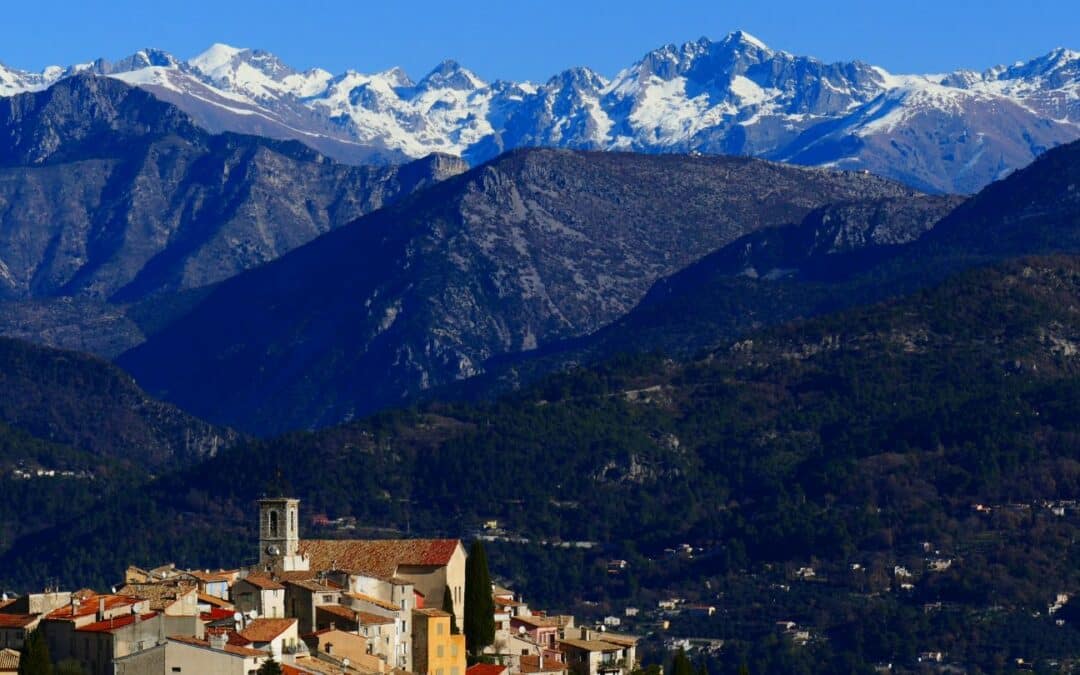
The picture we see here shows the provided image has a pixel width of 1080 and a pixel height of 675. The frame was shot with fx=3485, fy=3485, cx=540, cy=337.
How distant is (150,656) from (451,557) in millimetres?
29248

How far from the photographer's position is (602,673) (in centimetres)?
17625

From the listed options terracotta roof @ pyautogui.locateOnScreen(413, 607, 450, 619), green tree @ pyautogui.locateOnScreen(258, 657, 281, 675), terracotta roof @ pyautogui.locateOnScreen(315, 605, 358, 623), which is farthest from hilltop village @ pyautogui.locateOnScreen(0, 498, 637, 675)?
green tree @ pyautogui.locateOnScreen(258, 657, 281, 675)

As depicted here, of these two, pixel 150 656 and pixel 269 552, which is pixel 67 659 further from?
pixel 269 552

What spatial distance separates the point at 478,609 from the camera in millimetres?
171375

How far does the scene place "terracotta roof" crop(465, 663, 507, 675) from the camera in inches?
6412

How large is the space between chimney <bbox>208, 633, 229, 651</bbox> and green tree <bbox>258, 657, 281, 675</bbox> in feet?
7.56

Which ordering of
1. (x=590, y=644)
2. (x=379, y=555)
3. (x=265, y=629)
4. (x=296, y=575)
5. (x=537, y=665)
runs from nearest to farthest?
(x=265, y=629) → (x=296, y=575) → (x=537, y=665) → (x=379, y=555) → (x=590, y=644)

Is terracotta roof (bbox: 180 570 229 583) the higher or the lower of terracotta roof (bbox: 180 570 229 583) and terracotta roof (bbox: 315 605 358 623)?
the higher

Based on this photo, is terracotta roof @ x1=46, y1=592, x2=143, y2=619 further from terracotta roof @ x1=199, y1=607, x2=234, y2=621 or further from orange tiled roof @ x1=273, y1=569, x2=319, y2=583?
orange tiled roof @ x1=273, y1=569, x2=319, y2=583

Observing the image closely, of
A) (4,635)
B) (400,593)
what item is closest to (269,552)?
(400,593)

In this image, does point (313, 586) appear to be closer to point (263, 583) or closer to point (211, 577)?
point (263, 583)

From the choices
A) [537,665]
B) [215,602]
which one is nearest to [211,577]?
[215,602]

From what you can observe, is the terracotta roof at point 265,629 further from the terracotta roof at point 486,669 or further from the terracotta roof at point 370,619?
the terracotta roof at point 486,669

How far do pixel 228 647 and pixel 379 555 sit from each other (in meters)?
27.0
